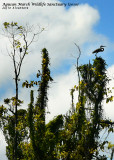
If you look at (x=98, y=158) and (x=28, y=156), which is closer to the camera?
(x=28, y=156)

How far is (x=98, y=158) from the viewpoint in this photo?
1238 centimetres

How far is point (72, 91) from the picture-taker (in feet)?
59.3

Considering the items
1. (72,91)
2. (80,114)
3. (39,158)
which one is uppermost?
(72,91)

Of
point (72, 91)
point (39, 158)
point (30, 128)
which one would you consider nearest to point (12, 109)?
point (30, 128)

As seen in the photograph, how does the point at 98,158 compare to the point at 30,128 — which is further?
the point at 98,158

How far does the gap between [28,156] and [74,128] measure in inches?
88.9

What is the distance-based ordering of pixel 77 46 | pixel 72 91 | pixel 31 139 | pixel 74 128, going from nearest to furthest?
pixel 31 139 → pixel 74 128 → pixel 77 46 → pixel 72 91

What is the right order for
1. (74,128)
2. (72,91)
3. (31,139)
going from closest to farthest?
(31,139) < (74,128) < (72,91)

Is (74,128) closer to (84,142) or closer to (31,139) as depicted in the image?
(84,142)

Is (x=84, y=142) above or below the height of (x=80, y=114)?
below

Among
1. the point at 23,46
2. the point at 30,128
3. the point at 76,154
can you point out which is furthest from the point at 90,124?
the point at 23,46

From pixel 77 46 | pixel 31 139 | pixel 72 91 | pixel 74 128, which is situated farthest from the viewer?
pixel 72 91

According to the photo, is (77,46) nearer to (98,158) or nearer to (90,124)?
(90,124)

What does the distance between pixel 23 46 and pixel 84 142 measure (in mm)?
5522
